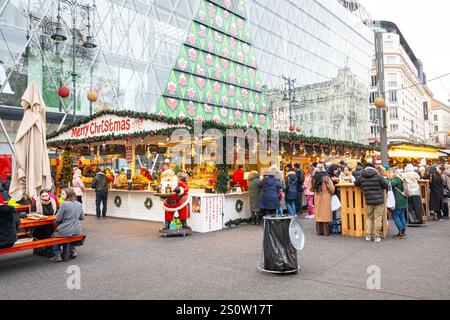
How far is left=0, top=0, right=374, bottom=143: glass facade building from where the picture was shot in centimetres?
2052

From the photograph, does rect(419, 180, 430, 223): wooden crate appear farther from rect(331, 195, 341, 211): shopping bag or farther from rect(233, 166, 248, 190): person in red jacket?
rect(233, 166, 248, 190): person in red jacket

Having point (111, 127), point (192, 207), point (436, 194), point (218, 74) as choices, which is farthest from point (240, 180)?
point (218, 74)

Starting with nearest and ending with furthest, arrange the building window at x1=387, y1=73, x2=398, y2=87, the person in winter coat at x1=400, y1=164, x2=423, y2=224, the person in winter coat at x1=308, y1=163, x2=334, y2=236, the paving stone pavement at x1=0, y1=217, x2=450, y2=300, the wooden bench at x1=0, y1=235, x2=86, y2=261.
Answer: the paving stone pavement at x1=0, y1=217, x2=450, y2=300, the wooden bench at x1=0, y1=235, x2=86, y2=261, the person in winter coat at x1=308, y1=163, x2=334, y2=236, the person in winter coat at x1=400, y1=164, x2=423, y2=224, the building window at x1=387, y1=73, x2=398, y2=87

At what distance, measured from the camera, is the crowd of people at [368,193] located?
7735mm

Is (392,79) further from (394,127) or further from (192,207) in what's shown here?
(192,207)

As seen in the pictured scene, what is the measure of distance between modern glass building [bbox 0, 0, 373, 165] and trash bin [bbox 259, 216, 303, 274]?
16.4 metres

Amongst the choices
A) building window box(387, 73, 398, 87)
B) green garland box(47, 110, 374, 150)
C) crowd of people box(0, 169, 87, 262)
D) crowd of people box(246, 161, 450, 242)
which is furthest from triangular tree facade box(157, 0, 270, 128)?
building window box(387, 73, 398, 87)

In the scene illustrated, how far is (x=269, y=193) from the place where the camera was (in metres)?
9.97

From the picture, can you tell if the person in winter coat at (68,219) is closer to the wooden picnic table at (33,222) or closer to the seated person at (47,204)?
the wooden picnic table at (33,222)

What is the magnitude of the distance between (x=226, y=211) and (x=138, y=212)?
11.2 feet

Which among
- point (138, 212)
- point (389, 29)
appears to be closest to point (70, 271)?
point (138, 212)

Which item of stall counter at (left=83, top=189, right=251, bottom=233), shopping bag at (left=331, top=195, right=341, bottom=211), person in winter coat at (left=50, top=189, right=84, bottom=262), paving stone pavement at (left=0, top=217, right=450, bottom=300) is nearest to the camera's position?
paving stone pavement at (left=0, top=217, right=450, bottom=300)

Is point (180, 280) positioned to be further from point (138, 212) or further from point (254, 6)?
point (254, 6)

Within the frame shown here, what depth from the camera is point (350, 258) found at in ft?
20.5
